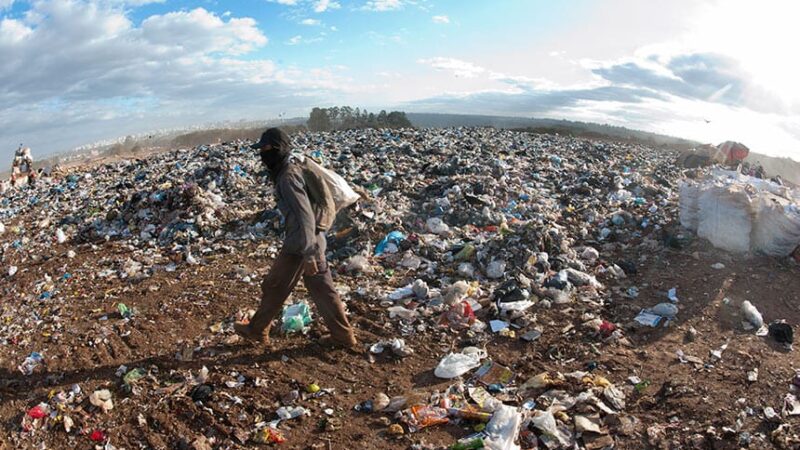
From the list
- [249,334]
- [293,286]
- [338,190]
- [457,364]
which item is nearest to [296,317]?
[249,334]

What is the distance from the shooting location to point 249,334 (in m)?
3.39

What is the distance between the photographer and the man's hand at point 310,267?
9.93 feet

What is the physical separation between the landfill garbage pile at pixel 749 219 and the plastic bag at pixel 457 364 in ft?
11.7

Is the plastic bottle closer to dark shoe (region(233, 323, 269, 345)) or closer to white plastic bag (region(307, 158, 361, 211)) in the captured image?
dark shoe (region(233, 323, 269, 345))

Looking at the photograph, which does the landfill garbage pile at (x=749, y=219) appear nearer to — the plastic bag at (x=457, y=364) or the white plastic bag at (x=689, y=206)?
the white plastic bag at (x=689, y=206)

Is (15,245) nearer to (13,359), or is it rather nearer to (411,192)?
(13,359)

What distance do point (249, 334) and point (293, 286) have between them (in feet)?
1.67

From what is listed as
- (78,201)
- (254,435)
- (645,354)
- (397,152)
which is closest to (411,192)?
(397,152)

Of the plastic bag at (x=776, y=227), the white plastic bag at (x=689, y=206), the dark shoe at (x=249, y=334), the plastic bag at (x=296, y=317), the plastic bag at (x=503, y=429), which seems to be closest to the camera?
the plastic bag at (x=503, y=429)

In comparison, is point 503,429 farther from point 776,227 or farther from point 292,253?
point 776,227

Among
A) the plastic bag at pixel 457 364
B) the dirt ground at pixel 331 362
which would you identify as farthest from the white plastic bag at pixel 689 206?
the plastic bag at pixel 457 364

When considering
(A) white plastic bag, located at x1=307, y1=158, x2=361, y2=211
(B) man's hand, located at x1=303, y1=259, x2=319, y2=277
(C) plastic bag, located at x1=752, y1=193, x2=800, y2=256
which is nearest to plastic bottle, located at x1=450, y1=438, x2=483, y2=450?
(B) man's hand, located at x1=303, y1=259, x2=319, y2=277

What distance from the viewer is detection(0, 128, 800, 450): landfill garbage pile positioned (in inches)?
107

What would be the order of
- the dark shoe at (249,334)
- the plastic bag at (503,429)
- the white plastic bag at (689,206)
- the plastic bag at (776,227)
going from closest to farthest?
1. the plastic bag at (503,429)
2. the dark shoe at (249,334)
3. the plastic bag at (776,227)
4. the white plastic bag at (689,206)
